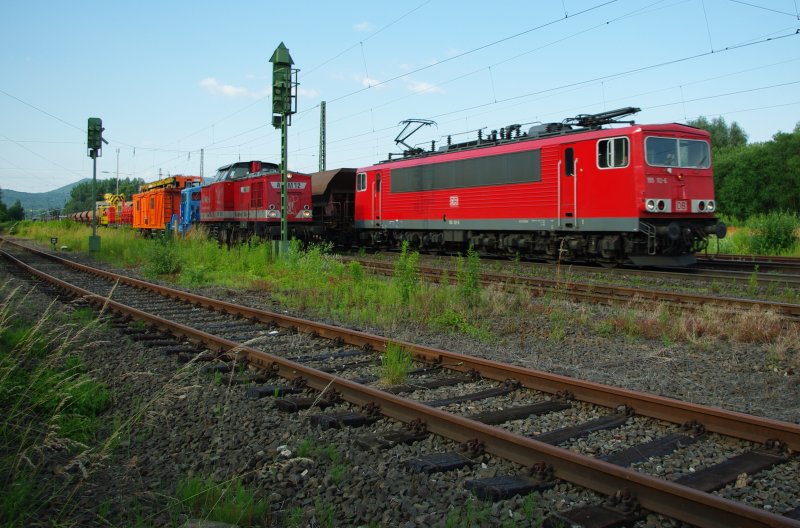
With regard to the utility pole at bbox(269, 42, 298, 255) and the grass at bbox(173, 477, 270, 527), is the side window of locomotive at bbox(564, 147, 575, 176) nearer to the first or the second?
the utility pole at bbox(269, 42, 298, 255)

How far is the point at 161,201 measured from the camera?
3303 cm

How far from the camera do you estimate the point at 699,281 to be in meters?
12.7

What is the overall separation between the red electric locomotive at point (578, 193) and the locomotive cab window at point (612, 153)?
0.07ft

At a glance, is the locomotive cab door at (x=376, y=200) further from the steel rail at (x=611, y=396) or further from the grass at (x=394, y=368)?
the grass at (x=394, y=368)

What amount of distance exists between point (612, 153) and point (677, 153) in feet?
4.95

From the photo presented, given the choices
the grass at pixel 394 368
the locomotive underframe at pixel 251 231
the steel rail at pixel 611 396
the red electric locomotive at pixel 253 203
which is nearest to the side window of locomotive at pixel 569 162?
the locomotive underframe at pixel 251 231

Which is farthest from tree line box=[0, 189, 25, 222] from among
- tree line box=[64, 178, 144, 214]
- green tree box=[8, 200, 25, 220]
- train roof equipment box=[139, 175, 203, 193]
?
train roof equipment box=[139, 175, 203, 193]

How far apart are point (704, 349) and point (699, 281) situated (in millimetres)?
6111

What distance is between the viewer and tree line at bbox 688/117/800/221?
5338 cm

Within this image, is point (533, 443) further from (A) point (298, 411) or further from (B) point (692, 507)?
(A) point (298, 411)

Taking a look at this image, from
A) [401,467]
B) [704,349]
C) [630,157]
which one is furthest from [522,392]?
[630,157]

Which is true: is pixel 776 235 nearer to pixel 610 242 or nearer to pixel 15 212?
pixel 610 242

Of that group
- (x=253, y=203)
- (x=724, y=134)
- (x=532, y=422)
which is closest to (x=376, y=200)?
(x=253, y=203)

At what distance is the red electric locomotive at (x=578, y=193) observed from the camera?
13742 millimetres
